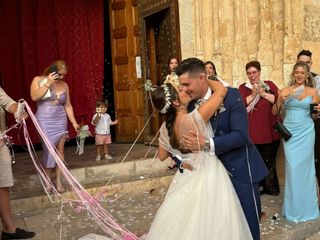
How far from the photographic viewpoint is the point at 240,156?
2.54m

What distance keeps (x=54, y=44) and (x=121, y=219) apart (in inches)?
212

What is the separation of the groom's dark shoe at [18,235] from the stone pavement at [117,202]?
0.10m

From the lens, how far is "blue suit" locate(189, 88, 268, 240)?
2.48 meters

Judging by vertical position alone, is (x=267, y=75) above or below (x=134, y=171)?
above

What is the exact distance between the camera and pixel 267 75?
6.50 meters

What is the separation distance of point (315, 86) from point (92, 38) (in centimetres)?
567

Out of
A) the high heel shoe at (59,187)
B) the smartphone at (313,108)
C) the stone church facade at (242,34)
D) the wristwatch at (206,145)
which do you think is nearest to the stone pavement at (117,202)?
the high heel shoe at (59,187)

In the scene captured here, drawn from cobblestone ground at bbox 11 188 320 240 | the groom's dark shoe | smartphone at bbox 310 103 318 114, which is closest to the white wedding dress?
cobblestone ground at bbox 11 188 320 240

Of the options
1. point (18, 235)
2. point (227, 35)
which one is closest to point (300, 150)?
point (227, 35)

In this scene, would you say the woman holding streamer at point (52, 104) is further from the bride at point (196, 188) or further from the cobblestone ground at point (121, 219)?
the bride at point (196, 188)

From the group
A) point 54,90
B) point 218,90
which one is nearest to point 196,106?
point 218,90

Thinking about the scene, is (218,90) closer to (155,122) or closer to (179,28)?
(179,28)

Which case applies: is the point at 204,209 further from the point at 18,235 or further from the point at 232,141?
the point at 18,235

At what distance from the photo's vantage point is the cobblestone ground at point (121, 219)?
4148 mm
